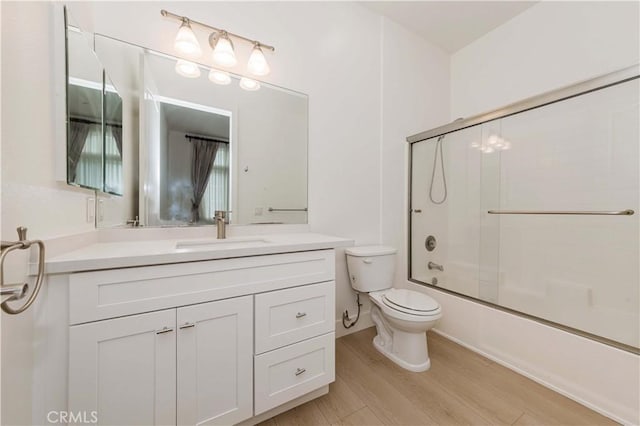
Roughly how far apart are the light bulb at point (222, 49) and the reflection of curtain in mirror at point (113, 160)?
671 millimetres

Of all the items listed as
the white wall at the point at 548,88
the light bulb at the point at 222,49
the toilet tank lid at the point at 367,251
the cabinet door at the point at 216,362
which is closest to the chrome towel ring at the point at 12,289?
the cabinet door at the point at 216,362

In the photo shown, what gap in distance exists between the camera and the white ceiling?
6.63 ft

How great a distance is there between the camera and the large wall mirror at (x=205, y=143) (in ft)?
4.36

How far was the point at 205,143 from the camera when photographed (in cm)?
148

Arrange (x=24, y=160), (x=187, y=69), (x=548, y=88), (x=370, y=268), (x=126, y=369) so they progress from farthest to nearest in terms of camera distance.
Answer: (x=548, y=88)
(x=370, y=268)
(x=187, y=69)
(x=126, y=369)
(x=24, y=160)

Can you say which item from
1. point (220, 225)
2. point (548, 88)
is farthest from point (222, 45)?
point (548, 88)

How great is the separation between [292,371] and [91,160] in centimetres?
130

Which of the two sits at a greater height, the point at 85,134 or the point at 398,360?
the point at 85,134

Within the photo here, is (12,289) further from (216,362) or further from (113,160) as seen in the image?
(113,160)

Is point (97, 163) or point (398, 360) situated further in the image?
point (398, 360)

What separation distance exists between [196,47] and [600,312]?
9.07 feet

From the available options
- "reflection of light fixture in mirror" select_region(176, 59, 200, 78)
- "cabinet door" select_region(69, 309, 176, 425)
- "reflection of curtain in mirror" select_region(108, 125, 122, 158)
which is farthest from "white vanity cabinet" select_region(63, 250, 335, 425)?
"reflection of light fixture in mirror" select_region(176, 59, 200, 78)

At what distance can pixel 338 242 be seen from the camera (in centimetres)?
131

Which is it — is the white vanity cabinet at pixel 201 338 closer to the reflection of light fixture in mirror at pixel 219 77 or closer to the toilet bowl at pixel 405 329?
the toilet bowl at pixel 405 329
